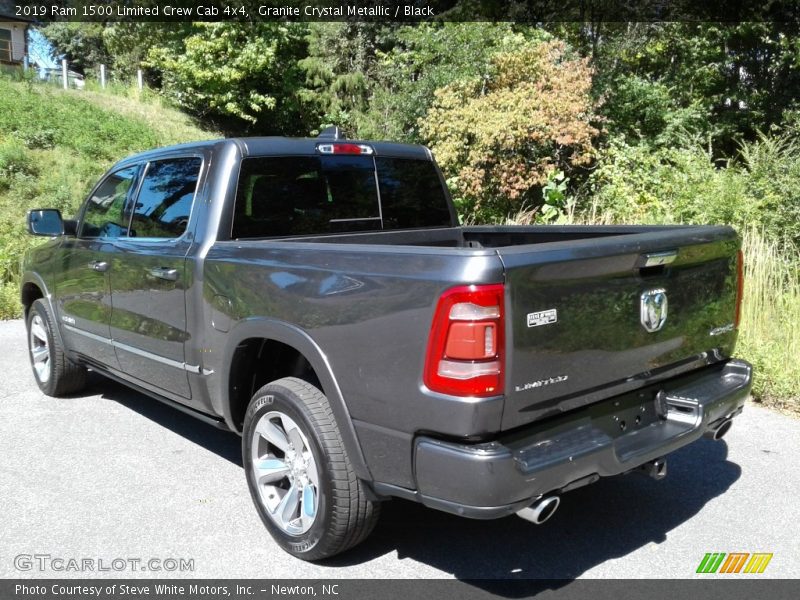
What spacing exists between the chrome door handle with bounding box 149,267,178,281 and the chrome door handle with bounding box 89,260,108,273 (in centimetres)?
76

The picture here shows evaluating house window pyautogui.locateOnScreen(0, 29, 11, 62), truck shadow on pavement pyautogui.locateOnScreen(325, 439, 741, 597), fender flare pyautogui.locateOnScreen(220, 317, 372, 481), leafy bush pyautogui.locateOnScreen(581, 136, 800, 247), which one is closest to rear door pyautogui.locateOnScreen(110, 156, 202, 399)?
fender flare pyautogui.locateOnScreen(220, 317, 372, 481)

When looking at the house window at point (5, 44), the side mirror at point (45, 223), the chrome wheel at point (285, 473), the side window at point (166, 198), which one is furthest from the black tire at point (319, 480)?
the house window at point (5, 44)

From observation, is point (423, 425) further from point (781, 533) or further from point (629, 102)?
point (629, 102)

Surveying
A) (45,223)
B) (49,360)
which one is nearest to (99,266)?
(45,223)

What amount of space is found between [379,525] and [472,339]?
5.28 ft

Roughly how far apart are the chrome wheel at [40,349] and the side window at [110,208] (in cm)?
117

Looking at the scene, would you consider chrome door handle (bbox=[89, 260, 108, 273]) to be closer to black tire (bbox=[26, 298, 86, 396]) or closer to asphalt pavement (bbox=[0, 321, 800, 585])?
black tire (bbox=[26, 298, 86, 396])

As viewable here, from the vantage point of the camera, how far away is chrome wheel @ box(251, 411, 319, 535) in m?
3.22

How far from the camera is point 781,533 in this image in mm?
3592

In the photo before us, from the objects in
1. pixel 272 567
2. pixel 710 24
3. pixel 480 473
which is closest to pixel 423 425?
pixel 480 473

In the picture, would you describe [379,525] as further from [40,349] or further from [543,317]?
[40,349]

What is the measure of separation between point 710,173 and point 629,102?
5965 mm

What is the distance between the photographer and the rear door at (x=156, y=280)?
397 centimetres

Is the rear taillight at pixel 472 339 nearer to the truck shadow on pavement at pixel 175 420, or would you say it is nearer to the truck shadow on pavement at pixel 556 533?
the truck shadow on pavement at pixel 556 533
